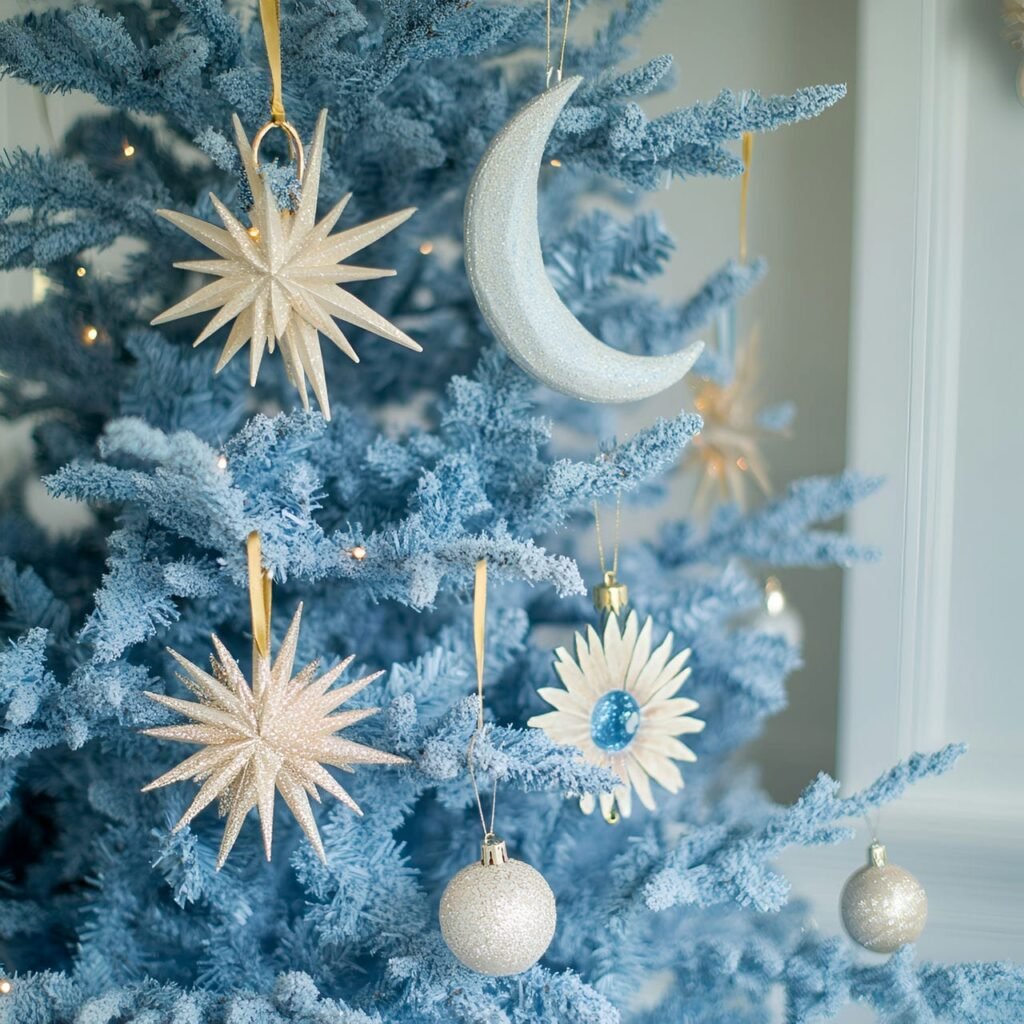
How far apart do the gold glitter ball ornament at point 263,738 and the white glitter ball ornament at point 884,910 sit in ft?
1.15

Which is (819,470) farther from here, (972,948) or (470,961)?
(470,961)

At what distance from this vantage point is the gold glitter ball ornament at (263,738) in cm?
50

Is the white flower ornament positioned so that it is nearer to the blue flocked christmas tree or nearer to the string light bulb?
the blue flocked christmas tree

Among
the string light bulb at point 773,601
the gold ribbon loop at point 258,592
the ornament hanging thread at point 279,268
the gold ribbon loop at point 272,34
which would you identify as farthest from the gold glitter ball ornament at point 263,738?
the string light bulb at point 773,601

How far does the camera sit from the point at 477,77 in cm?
66

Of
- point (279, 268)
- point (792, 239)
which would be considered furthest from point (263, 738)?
point (792, 239)

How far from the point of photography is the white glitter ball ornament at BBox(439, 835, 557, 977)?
0.52 m

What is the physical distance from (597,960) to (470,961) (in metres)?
0.13

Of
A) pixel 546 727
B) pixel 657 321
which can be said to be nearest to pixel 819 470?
pixel 657 321

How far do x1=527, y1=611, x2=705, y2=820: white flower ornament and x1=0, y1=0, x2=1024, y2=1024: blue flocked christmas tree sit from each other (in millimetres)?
46

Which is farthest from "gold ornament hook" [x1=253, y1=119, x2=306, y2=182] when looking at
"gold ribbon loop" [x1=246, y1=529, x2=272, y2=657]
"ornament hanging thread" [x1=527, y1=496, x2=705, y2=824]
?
"ornament hanging thread" [x1=527, y1=496, x2=705, y2=824]

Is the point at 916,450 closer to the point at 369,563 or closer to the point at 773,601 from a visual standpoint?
the point at 773,601

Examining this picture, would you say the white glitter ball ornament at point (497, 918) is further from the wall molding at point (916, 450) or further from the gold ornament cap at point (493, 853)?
the wall molding at point (916, 450)

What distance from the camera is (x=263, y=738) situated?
1.63ft
